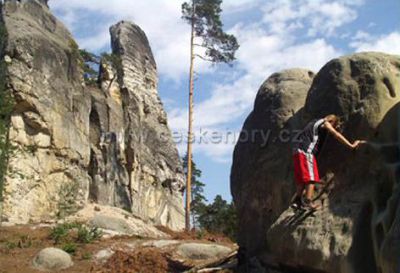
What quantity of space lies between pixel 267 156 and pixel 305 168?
6.50ft

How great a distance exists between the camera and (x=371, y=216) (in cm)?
674

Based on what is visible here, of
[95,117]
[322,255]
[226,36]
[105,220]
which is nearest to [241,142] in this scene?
[322,255]

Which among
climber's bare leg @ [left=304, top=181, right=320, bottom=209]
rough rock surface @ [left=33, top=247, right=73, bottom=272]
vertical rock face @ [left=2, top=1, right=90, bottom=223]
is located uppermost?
vertical rock face @ [left=2, top=1, right=90, bottom=223]

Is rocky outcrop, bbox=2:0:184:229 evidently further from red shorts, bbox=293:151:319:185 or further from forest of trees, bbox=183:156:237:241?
red shorts, bbox=293:151:319:185

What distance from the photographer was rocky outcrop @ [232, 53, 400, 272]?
6.56m

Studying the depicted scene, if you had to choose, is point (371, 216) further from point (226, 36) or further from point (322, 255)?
point (226, 36)

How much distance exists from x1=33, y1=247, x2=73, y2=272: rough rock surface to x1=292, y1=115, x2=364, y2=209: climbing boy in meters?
7.23

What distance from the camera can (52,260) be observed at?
13352 millimetres

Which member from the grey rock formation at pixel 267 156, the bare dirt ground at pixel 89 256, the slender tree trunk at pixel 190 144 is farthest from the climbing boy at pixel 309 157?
the slender tree trunk at pixel 190 144

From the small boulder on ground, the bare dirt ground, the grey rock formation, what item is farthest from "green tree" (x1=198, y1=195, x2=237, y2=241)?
the grey rock formation

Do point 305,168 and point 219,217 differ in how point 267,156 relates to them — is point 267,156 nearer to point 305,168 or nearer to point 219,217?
point 305,168

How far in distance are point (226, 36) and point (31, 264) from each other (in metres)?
19.8

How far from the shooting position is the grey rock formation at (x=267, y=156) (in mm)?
9586

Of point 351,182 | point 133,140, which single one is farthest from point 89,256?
point 133,140
